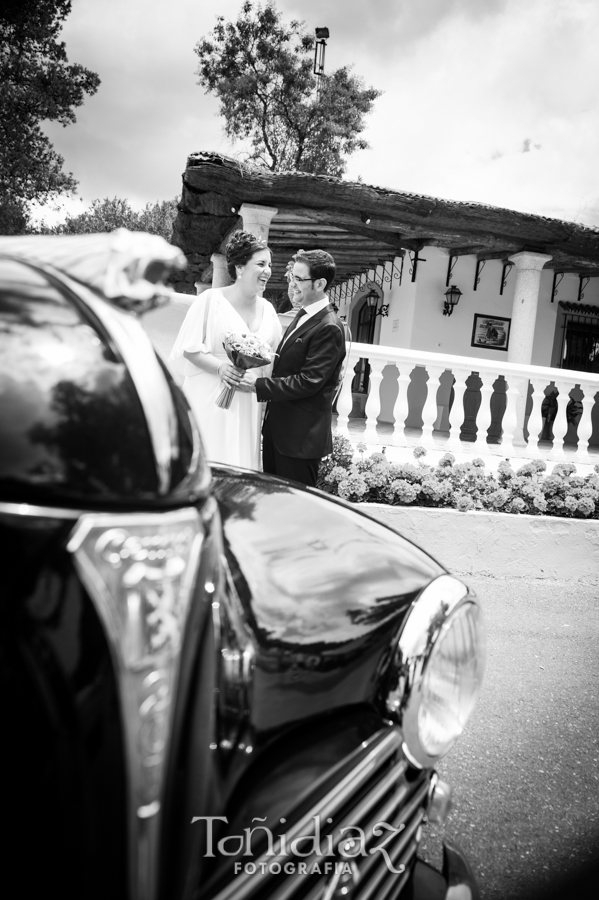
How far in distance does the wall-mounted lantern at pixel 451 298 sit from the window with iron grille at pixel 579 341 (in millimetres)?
2516

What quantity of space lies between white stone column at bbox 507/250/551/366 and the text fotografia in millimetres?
9197

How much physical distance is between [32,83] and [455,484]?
2187 cm

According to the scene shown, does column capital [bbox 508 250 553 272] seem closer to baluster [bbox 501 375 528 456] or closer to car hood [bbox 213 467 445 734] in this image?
baluster [bbox 501 375 528 456]

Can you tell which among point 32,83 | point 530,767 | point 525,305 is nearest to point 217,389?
point 530,767

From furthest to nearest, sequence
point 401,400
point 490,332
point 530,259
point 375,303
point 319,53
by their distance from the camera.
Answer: point 319,53 < point 375,303 < point 490,332 < point 530,259 < point 401,400

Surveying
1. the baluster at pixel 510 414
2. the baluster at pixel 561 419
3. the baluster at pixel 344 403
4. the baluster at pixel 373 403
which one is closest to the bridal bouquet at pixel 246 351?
the baluster at pixel 344 403

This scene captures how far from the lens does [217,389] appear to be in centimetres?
307

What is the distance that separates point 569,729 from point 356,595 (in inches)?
81.7

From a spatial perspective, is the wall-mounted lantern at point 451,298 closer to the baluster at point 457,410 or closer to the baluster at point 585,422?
the baluster at point 585,422

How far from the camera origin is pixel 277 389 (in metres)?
A: 3.13

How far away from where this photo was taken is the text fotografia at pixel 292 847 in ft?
2.72

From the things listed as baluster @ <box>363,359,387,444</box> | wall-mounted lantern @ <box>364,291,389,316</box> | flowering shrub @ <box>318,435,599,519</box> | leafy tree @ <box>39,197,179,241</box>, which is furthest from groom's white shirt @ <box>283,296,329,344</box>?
leafy tree @ <box>39,197,179,241</box>

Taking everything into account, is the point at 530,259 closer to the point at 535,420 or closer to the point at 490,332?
the point at 490,332

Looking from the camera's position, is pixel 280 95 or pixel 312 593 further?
pixel 280 95
